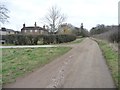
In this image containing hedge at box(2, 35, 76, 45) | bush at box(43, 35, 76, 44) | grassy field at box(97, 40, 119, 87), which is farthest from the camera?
bush at box(43, 35, 76, 44)

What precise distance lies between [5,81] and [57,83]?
2262 mm

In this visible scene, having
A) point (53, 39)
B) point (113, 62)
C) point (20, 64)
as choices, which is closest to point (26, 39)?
point (53, 39)

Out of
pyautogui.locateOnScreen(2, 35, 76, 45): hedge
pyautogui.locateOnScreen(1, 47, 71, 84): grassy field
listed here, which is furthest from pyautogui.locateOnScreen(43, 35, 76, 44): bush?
pyautogui.locateOnScreen(1, 47, 71, 84): grassy field

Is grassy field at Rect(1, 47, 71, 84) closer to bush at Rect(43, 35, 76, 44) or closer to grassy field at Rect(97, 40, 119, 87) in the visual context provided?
grassy field at Rect(97, 40, 119, 87)

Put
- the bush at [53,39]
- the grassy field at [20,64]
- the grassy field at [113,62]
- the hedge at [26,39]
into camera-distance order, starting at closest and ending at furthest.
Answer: the grassy field at [113,62] → the grassy field at [20,64] → the hedge at [26,39] → the bush at [53,39]

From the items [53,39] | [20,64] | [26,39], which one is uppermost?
[26,39]

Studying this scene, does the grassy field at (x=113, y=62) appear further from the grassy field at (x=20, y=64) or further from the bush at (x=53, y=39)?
the bush at (x=53, y=39)

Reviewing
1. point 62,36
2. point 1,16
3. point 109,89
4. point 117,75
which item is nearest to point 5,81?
point 109,89

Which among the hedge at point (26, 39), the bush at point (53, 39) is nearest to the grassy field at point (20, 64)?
the hedge at point (26, 39)

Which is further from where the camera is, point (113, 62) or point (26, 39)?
point (26, 39)

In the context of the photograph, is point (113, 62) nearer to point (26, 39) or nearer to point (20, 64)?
point (20, 64)

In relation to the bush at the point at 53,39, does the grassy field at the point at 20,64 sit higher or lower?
lower

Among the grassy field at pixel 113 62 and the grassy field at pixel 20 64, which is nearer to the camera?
the grassy field at pixel 113 62

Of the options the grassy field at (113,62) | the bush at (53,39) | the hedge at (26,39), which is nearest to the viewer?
the grassy field at (113,62)
